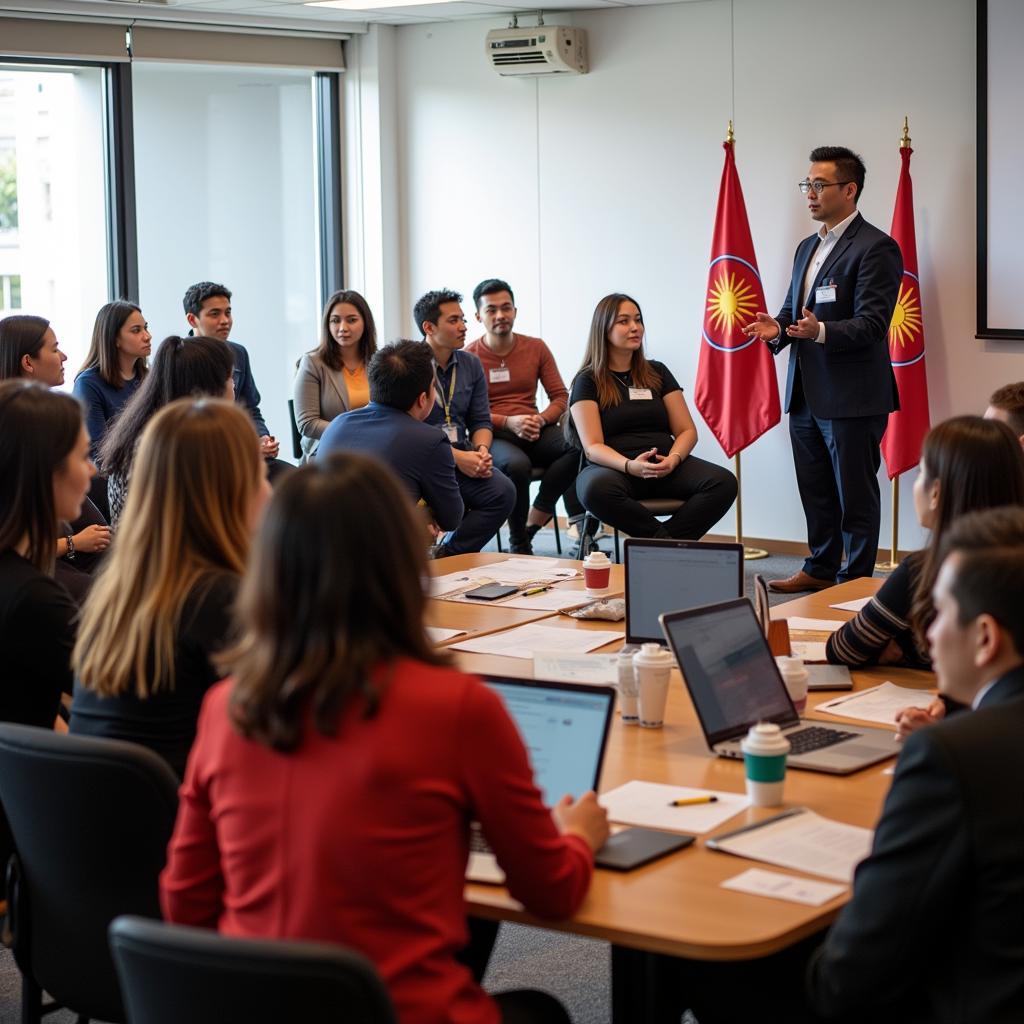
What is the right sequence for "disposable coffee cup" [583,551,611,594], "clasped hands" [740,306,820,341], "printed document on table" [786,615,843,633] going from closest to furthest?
"printed document on table" [786,615,843,633] → "disposable coffee cup" [583,551,611,594] → "clasped hands" [740,306,820,341]

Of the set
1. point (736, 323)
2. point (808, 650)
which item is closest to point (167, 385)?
point (808, 650)

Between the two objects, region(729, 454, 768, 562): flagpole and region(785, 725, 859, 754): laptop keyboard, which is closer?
region(785, 725, 859, 754): laptop keyboard

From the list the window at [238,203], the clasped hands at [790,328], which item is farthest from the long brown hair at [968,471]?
the window at [238,203]

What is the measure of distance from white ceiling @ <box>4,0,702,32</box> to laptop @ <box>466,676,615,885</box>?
5.92 m

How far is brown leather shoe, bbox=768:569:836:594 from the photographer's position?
6.52 metres

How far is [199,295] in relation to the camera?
6.79 metres

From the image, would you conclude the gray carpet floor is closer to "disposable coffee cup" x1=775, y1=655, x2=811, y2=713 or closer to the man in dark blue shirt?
"disposable coffee cup" x1=775, y1=655, x2=811, y2=713

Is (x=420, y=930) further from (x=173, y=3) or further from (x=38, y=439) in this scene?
(x=173, y=3)

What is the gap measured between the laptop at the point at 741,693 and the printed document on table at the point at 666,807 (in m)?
0.20

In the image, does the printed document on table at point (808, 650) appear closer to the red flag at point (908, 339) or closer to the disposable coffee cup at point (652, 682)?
the disposable coffee cup at point (652, 682)

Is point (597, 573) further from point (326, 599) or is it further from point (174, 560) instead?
point (326, 599)

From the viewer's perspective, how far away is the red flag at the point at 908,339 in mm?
6871

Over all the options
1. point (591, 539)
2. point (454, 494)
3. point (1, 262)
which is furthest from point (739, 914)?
point (1, 262)

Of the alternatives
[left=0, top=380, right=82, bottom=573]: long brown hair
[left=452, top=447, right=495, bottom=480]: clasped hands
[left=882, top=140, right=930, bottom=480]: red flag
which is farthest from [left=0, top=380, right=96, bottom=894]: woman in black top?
[left=882, top=140, right=930, bottom=480]: red flag
